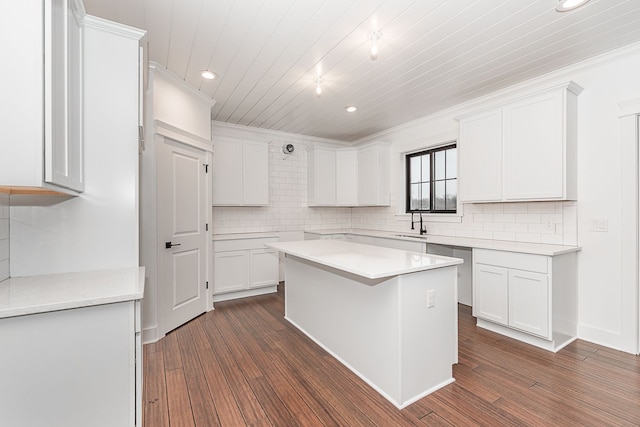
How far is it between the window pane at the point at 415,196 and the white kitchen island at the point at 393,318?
239cm

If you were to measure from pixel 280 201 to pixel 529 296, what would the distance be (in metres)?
3.71

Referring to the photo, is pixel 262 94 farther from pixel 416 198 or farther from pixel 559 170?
pixel 559 170

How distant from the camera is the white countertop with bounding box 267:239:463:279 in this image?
181cm

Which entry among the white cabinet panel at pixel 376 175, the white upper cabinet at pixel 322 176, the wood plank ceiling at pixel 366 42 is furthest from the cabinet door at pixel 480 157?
the white upper cabinet at pixel 322 176

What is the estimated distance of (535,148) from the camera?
2.84 m

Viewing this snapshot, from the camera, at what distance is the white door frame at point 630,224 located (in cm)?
249

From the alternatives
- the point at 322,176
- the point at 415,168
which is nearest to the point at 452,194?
the point at 415,168

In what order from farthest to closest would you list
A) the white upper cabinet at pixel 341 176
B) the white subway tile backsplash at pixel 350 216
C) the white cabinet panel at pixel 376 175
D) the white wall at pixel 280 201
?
the white upper cabinet at pixel 341 176, the white cabinet panel at pixel 376 175, the white wall at pixel 280 201, the white subway tile backsplash at pixel 350 216

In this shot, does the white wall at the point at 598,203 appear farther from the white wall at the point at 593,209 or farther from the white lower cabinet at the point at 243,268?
the white lower cabinet at the point at 243,268

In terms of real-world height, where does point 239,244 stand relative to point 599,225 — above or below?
below

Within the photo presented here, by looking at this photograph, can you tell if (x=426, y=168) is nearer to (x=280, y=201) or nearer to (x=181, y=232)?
(x=280, y=201)

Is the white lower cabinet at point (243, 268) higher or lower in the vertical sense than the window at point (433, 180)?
lower

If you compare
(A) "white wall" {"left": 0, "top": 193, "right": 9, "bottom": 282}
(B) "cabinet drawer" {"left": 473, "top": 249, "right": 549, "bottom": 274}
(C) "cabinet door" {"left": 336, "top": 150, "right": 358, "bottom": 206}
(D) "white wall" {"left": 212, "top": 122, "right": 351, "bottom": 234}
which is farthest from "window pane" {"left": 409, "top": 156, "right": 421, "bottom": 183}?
(A) "white wall" {"left": 0, "top": 193, "right": 9, "bottom": 282}

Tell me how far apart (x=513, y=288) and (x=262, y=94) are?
134 inches
